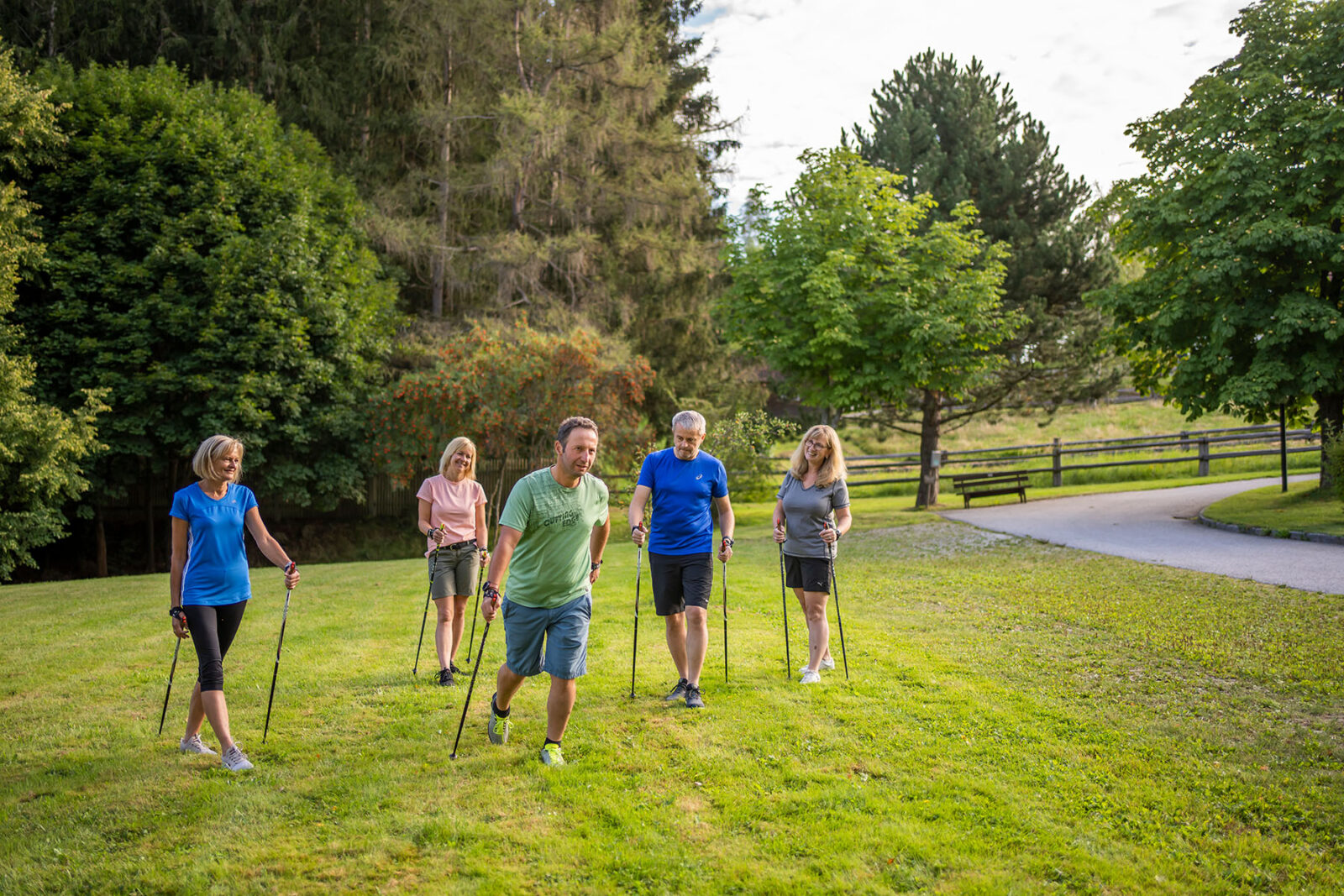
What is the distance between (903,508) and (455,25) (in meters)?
18.0

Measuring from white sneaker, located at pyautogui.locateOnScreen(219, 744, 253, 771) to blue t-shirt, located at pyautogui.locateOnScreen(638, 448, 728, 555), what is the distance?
2769 mm

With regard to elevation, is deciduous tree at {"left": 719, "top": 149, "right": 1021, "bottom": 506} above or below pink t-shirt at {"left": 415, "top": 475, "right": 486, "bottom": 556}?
above

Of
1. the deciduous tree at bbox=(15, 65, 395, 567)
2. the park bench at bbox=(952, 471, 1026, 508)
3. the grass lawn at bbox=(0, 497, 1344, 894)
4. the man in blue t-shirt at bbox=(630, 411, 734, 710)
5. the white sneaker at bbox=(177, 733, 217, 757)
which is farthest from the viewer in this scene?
the park bench at bbox=(952, 471, 1026, 508)

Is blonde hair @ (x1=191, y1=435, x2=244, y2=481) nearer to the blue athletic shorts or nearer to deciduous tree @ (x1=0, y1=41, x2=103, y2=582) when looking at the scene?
the blue athletic shorts

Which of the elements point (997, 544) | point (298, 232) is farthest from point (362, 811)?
point (298, 232)

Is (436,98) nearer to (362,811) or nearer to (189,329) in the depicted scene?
(189,329)

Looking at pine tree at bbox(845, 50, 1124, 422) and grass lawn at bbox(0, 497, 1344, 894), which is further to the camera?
pine tree at bbox(845, 50, 1124, 422)

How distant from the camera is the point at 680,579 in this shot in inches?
241

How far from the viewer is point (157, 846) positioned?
411 centimetres

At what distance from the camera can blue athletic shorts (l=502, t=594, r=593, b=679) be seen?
4961mm

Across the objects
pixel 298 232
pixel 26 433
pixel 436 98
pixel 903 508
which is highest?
pixel 436 98

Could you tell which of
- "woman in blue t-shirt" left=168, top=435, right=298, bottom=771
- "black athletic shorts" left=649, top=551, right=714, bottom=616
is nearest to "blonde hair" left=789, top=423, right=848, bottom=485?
"black athletic shorts" left=649, top=551, right=714, bottom=616

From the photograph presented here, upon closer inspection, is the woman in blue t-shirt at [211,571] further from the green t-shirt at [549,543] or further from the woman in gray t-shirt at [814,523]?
the woman in gray t-shirt at [814,523]

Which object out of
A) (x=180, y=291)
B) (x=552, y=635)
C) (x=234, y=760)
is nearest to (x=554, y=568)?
(x=552, y=635)
